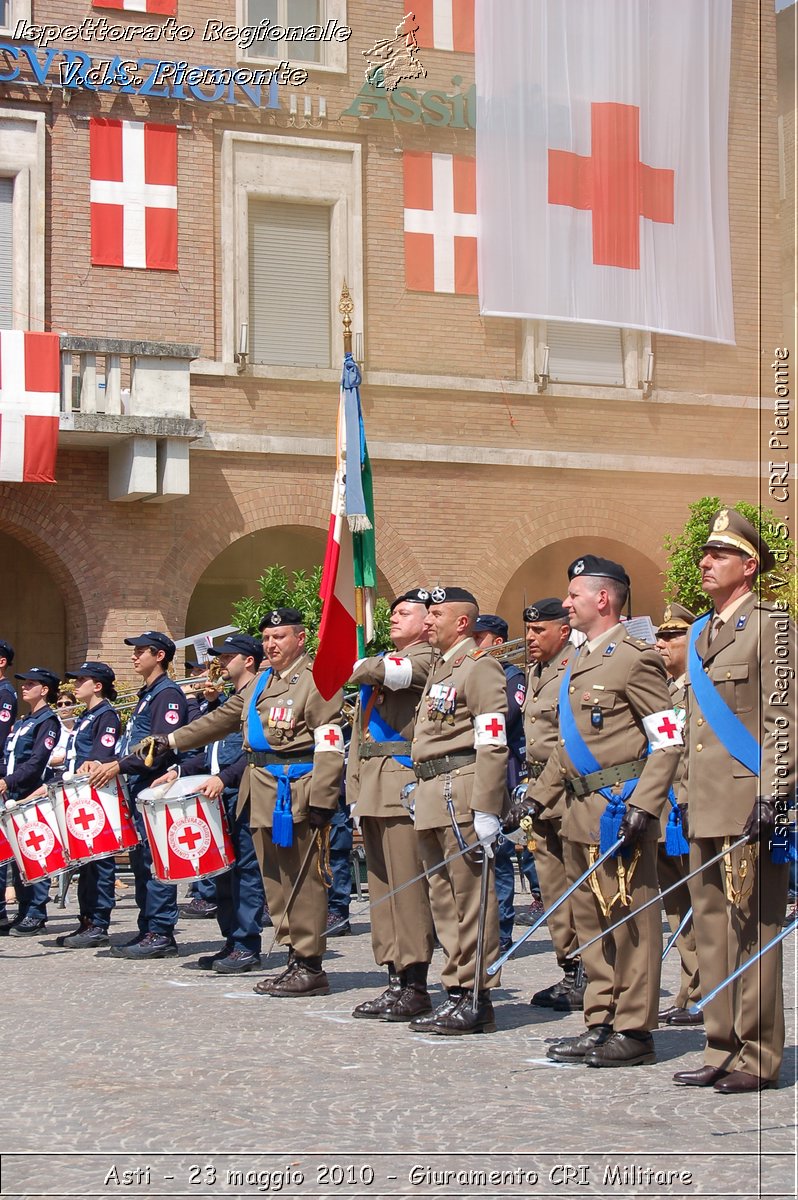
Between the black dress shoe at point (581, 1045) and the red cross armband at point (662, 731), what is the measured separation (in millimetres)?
1088

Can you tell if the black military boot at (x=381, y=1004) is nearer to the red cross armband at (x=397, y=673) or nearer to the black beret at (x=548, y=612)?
the red cross armband at (x=397, y=673)

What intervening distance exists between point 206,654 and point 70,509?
4.70 meters

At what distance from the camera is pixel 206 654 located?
15.6 meters

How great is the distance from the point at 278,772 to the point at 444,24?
14659 mm

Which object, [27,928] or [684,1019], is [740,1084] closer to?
[684,1019]

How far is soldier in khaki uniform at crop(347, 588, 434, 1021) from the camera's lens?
310 inches

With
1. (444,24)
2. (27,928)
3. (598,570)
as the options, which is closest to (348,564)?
(598,570)

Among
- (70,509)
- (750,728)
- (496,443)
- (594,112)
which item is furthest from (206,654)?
(750,728)

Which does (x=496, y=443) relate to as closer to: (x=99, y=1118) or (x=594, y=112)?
(x=594, y=112)

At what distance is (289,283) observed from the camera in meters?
20.8

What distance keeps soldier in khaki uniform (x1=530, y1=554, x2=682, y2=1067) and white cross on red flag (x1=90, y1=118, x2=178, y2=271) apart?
14.1 metres

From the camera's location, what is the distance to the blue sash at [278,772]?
337 inches

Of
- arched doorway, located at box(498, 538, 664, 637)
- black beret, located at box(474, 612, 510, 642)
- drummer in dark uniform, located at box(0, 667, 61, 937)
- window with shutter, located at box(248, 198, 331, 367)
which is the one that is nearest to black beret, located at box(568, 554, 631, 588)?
black beret, located at box(474, 612, 510, 642)

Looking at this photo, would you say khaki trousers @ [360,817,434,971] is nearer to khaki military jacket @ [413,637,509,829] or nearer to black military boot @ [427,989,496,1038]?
khaki military jacket @ [413,637,509,829]
